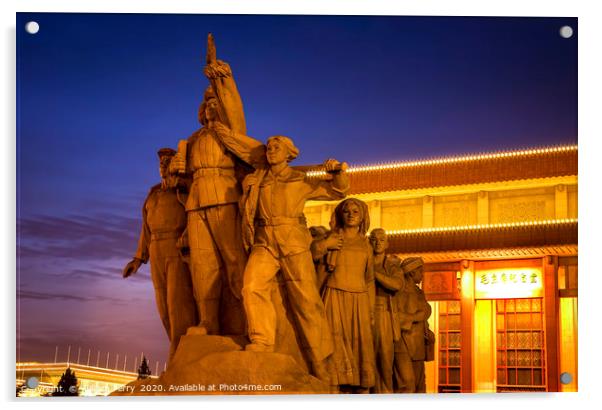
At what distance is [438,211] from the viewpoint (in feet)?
45.0

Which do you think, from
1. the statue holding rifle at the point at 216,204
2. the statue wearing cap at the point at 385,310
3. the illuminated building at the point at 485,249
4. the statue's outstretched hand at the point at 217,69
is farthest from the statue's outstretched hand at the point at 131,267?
the illuminated building at the point at 485,249

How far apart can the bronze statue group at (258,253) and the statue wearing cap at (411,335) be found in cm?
12

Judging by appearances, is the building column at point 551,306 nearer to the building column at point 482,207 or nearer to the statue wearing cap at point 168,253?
the building column at point 482,207

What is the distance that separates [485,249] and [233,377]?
5.10 metres

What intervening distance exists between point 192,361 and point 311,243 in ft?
3.63

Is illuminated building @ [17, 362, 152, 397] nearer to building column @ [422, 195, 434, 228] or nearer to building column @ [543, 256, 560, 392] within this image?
building column @ [543, 256, 560, 392]

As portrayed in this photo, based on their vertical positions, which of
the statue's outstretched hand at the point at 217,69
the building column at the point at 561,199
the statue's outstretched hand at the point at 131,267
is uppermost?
the statue's outstretched hand at the point at 217,69

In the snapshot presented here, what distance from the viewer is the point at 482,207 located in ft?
45.4

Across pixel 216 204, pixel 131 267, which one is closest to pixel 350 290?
pixel 216 204

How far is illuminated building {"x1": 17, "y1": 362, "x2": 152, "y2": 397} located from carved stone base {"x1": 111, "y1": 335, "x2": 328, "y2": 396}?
0.28 meters

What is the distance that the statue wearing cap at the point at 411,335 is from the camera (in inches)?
360

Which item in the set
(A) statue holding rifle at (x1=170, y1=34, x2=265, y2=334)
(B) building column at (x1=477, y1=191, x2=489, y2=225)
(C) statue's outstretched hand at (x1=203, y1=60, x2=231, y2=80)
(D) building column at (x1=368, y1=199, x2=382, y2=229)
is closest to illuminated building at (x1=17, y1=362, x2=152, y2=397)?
(A) statue holding rifle at (x1=170, y1=34, x2=265, y2=334)

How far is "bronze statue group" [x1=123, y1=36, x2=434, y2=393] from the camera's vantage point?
8188 millimetres
